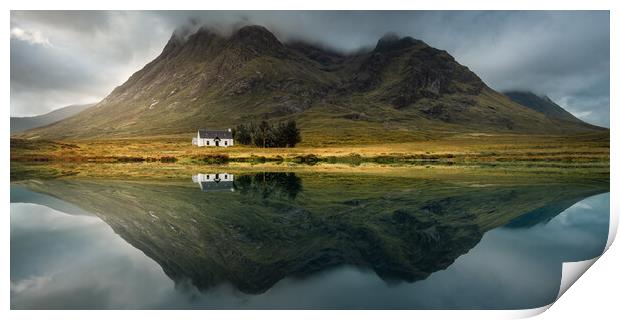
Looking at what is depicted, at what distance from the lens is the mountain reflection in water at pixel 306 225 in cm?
902

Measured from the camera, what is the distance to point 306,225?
13188 millimetres

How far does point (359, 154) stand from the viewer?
Result: 2308 inches

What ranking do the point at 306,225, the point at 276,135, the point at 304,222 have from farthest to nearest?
the point at 276,135, the point at 304,222, the point at 306,225

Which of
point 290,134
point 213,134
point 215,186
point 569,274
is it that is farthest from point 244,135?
point 569,274

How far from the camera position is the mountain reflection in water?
29.6ft

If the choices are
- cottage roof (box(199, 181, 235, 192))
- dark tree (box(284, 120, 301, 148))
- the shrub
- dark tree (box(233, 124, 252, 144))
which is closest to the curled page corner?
cottage roof (box(199, 181, 235, 192))

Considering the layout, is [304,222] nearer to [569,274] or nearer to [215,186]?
[569,274]

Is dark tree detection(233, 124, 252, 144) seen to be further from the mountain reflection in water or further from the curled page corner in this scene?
the curled page corner

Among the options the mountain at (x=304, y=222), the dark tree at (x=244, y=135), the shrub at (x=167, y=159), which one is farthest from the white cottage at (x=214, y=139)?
the mountain at (x=304, y=222)

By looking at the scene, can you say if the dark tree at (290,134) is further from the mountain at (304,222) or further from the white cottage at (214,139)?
the mountain at (304,222)

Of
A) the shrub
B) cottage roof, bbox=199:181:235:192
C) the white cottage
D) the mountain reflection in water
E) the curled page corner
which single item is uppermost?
the white cottage

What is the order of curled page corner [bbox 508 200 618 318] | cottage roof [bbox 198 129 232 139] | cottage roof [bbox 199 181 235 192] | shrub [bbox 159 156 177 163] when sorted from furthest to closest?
1. cottage roof [bbox 198 129 232 139]
2. shrub [bbox 159 156 177 163]
3. cottage roof [bbox 199 181 235 192]
4. curled page corner [bbox 508 200 618 318]

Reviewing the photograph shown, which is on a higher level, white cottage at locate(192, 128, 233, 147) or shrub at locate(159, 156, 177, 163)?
white cottage at locate(192, 128, 233, 147)

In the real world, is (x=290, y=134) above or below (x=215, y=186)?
above
